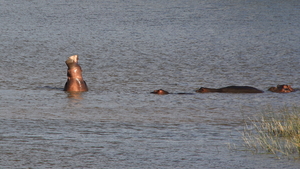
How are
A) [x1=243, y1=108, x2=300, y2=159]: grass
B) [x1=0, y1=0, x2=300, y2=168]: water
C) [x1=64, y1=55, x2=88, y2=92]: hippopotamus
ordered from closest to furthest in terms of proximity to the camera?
[x1=243, y1=108, x2=300, y2=159]: grass
[x1=0, y1=0, x2=300, y2=168]: water
[x1=64, y1=55, x2=88, y2=92]: hippopotamus

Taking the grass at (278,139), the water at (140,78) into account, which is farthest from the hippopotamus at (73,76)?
the grass at (278,139)

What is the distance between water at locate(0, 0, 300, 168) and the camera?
6730mm

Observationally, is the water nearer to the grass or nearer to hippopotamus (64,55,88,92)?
the grass

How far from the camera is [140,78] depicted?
1398 centimetres

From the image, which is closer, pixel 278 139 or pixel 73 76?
pixel 278 139

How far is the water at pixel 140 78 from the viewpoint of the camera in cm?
673

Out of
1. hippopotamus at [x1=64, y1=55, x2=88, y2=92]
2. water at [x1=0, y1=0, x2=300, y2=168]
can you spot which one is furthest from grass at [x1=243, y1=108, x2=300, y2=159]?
hippopotamus at [x1=64, y1=55, x2=88, y2=92]

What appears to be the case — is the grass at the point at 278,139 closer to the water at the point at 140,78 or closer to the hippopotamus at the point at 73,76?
the water at the point at 140,78

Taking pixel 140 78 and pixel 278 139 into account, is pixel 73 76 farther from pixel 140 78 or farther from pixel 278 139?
pixel 278 139

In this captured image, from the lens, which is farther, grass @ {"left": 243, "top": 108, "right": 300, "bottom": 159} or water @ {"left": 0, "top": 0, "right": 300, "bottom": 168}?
water @ {"left": 0, "top": 0, "right": 300, "bottom": 168}

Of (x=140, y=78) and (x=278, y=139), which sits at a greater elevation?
(x=140, y=78)

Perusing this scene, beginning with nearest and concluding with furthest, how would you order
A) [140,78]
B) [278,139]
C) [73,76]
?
[278,139]
[73,76]
[140,78]

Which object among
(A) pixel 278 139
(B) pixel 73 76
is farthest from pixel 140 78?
(A) pixel 278 139

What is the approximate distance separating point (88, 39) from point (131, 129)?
1446cm
